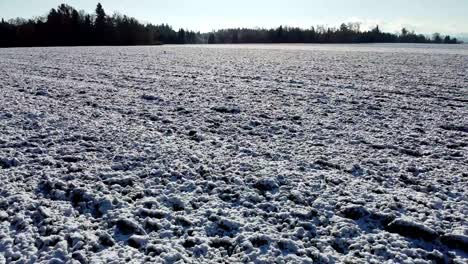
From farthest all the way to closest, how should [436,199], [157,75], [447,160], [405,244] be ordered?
[157,75]
[447,160]
[436,199]
[405,244]

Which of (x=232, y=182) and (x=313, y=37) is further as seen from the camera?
(x=313, y=37)

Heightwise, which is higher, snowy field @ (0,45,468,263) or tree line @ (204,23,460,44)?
tree line @ (204,23,460,44)

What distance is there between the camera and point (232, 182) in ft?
15.7

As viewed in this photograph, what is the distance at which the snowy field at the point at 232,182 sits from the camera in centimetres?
346

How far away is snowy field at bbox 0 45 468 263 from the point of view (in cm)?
346

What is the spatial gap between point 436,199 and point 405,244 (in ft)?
3.78

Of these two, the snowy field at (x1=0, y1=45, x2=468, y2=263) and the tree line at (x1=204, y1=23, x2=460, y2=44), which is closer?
the snowy field at (x1=0, y1=45, x2=468, y2=263)

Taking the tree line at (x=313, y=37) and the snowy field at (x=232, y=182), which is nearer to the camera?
the snowy field at (x=232, y=182)

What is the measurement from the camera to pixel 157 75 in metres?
15.5

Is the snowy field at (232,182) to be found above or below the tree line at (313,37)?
below

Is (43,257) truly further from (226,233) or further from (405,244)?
(405,244)

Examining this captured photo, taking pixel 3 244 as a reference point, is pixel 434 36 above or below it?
above

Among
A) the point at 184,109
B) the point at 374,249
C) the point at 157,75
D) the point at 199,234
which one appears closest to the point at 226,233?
the point at 199,234

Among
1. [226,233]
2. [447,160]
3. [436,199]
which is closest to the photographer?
[226,233]
